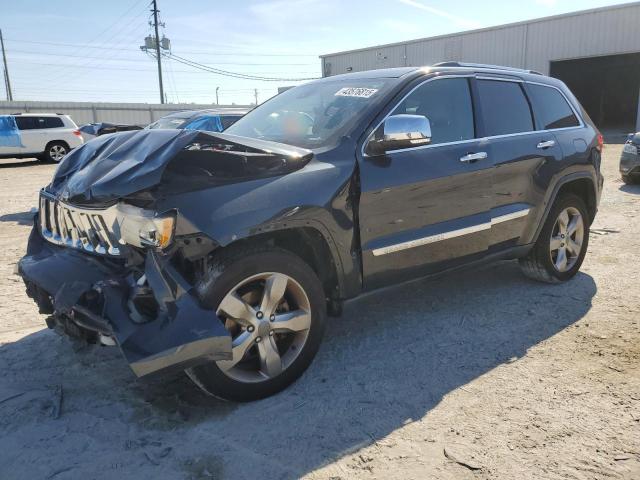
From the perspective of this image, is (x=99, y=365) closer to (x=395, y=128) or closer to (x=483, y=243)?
(x=395, y=128)

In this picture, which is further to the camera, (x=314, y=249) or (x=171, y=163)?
(x=314, y=249)

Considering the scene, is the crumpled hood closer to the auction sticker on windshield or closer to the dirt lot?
the auction sticker on windshield

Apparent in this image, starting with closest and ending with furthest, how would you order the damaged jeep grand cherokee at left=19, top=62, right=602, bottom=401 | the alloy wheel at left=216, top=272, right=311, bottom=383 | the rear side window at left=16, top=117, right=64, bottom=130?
1. the damaged jeep grand cherokee at left=19, top=62, right=602, bottom=401
2. the alloy wheel at left=216, top=272, right=311, bottom=383
3. the rear side window at left=16, top=117, right=64, bottom=130

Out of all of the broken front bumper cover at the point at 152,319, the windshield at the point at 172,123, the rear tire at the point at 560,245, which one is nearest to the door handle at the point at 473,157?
the rear tire at the point at 560,245

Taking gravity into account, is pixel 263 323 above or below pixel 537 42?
below

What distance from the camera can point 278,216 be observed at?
9.31 ft

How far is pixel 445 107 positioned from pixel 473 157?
1.41ft

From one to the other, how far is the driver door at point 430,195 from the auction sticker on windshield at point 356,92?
229 mm

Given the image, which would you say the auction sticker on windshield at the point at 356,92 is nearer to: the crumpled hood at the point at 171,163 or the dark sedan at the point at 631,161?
the crumpled hood at the point at 171,163

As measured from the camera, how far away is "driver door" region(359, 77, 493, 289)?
3328mm

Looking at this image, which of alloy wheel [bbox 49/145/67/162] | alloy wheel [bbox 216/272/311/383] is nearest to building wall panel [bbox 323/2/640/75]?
alloy wheel [bbox 49/145/67/162]

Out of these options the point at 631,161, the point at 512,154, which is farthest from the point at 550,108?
the point at 631,161

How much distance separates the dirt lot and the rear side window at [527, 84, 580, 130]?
161 cm

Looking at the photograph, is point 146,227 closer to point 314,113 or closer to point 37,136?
point 314,113
